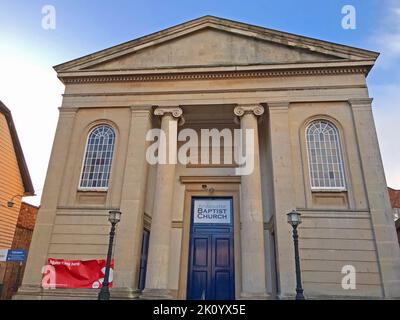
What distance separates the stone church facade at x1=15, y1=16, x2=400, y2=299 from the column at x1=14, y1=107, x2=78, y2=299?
0.04 m

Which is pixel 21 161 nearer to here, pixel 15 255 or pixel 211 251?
pixel 15 255

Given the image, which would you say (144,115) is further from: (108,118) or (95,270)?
(95,270)

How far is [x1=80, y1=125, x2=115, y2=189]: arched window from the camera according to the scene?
41.8 ft

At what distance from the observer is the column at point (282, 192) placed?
10.3m

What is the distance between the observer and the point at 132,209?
1175cm

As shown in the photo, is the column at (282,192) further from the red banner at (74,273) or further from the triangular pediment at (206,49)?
the red banner at (74,273)

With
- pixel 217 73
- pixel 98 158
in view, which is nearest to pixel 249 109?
pixel 217 73

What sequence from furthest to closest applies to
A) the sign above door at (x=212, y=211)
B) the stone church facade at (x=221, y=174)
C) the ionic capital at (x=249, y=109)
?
the sign above door at (x=212, y=211) → the ionic capital at (x=249, y=109) → the stone church facade at (x=221, y=174)

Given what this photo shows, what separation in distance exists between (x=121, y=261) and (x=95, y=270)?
3.17 feet

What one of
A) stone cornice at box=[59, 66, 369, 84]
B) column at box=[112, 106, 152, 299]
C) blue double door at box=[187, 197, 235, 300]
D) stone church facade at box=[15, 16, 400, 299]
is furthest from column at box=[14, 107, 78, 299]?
blue double door at box=[187, 197, 235, 300]

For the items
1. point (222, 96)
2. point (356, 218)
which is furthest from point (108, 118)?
point (356, 218)

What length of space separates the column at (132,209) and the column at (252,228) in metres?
3.85

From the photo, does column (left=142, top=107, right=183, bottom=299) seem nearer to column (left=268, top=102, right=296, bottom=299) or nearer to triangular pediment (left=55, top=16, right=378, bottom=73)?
triangular pediment (left=55, top=16, right=378, bottom=73)

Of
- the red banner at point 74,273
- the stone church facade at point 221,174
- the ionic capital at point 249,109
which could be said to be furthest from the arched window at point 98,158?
the ionic capital at point 249,109
